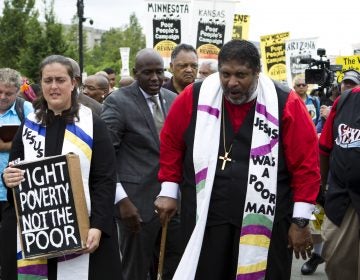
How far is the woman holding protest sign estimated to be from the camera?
450cm

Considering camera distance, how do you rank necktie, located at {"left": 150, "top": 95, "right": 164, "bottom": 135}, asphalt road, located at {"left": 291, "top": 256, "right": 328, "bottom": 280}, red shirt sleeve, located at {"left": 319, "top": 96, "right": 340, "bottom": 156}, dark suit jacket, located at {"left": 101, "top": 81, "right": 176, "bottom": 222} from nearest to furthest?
red shirt sleeve, located at {"left": 319, "top": 96, "right": 340, "bottom": 156} → dark suit jacket, located at {"left": 101, "top": 81, "right": 176, "bottom": 222} → necktie, located at {"left": 150, "top": 95, "right": 164, "bottom": 135} → asphalt road, located at {"left": 291, "top": 256, "right": 328, "bottom": 280}

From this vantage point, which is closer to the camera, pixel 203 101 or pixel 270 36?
pixel 203 101

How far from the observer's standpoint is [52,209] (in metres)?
4.36

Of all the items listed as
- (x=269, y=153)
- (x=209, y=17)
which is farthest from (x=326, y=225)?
(x=209, y=17)

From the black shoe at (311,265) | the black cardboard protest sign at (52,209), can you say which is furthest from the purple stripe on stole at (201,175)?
the black shoe at (311,265)

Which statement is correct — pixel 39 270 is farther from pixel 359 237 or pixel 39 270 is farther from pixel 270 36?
pixel 270 36

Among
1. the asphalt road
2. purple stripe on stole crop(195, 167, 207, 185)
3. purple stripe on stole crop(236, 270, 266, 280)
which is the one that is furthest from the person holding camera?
the asphalt road

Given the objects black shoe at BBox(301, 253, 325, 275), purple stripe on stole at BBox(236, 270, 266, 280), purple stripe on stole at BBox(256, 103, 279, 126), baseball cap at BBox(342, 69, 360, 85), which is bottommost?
black shoe at BBox(301, 253, 325, 275)

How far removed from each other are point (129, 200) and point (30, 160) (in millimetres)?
1427

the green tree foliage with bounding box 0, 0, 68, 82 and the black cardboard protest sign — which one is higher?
the green tree foliage with bounding box 0, 0, 68, 82

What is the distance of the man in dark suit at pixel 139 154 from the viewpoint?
594cm

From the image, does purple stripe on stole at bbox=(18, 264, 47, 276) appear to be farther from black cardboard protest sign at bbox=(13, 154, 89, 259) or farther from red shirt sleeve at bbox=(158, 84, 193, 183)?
red shirt sleeve at bbox=(158, 84, 193, 183)

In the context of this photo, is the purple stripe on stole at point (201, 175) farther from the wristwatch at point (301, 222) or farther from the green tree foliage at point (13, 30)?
the green tree foliage at point (13, 30)

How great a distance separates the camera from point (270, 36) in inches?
714
